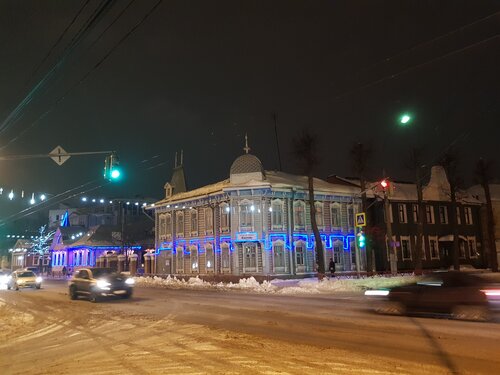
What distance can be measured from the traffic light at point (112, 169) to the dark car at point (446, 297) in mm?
10375

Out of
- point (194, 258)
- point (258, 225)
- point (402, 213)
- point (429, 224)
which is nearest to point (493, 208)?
point (429, 224)

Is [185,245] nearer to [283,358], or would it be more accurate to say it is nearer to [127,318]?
[127,318]

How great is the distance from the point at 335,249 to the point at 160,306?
91.2ft

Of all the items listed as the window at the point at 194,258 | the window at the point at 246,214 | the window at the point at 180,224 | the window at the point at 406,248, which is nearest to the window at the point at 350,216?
the window at the point at 406,248

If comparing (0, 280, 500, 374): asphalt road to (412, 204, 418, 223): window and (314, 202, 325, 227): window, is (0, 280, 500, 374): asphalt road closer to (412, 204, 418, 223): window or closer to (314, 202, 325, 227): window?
(314, 202, 325, 227): window

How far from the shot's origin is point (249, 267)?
130 ft

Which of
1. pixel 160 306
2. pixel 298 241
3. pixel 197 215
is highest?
pixel 197 215

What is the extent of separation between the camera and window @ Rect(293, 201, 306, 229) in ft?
136

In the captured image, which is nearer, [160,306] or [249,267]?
[160,306]

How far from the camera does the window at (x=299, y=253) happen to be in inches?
1613

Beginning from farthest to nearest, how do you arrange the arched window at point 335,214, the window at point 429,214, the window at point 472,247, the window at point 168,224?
the window at point 472,247
the window at point 429,214
the window at point 168,224
the arched window at point 335,214

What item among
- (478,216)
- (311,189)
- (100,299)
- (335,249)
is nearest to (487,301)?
(100,299)

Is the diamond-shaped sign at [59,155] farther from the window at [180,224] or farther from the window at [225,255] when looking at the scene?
the window at [180,224]

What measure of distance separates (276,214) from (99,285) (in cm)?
2121
